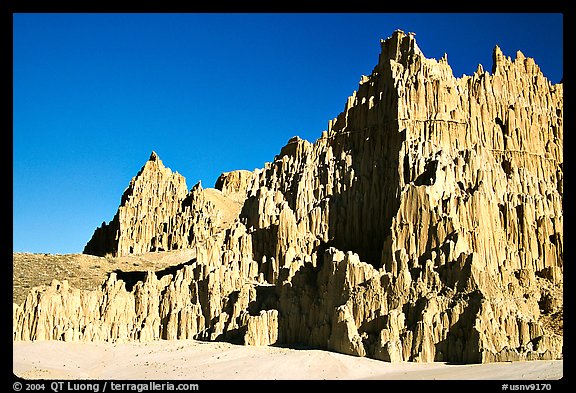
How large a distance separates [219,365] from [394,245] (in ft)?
51.2

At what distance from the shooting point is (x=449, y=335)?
4556 centimetres

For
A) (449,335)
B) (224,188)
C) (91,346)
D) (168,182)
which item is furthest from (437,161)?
(224,188)

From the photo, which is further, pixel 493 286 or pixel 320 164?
pixel 320 164

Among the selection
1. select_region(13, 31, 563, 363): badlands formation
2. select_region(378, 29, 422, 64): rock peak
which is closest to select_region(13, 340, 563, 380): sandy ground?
select_region(13, 31, 563, 363): badlands formation

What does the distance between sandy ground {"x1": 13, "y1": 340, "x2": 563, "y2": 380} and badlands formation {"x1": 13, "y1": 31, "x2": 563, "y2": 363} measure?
2.01m

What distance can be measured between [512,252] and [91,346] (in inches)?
1197

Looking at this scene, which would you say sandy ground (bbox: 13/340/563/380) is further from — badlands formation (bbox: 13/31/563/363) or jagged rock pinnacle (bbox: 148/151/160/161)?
jagged rock pinnacle (bbox: 148/151/160/161)

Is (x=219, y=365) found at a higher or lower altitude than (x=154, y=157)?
lower

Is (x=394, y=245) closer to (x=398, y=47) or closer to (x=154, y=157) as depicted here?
(x=398, y=47)

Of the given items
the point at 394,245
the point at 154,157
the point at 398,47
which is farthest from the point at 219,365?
the point at 154,157

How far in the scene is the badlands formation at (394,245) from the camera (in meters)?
47.4

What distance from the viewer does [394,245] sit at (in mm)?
53344

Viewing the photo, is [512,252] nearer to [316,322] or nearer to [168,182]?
[316,322]
